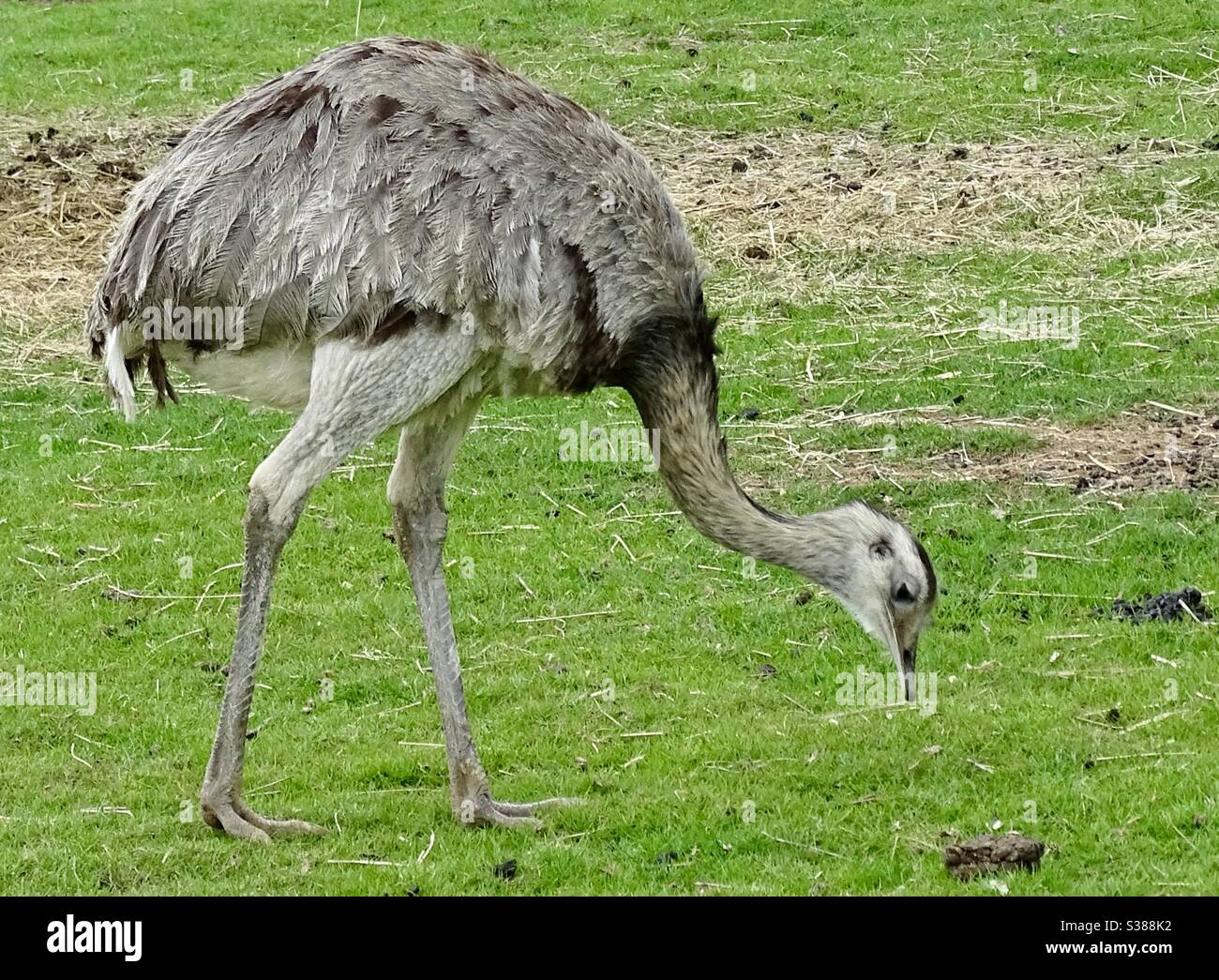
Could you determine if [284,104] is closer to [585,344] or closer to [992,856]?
[585,344]

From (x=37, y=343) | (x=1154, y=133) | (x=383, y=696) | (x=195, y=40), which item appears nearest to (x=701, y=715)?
(x=383, y=696)

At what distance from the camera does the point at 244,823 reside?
750 centimetres

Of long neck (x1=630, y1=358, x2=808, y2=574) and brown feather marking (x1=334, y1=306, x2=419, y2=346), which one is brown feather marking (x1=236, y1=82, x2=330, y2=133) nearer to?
brown feather marking (x1=334, y1=306, x2=419, y2=346)

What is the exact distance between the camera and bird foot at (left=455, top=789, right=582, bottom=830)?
7.70 metres

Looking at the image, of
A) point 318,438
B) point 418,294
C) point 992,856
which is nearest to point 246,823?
point 318,438

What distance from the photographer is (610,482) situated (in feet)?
37.4

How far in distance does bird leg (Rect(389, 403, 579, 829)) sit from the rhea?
14 millimetres

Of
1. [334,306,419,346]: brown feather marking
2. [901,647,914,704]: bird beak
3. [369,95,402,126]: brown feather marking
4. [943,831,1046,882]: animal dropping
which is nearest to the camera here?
[943,831,1046,882]: animal dropping

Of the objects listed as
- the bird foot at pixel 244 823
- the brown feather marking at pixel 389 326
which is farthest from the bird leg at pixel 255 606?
the brown feather marking at pixel 389 326

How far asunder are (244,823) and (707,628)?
9.35 ft

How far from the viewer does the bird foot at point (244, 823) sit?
24.5 feet

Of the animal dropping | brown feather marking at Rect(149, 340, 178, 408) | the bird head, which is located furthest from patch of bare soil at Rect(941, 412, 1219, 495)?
brown feather marking at Rect(149, 340, 178, 408)

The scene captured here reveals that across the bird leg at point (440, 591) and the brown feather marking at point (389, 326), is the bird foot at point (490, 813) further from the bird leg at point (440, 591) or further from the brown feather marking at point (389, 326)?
the brown feather marking at point (389, 326)

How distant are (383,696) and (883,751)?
2.31 m
